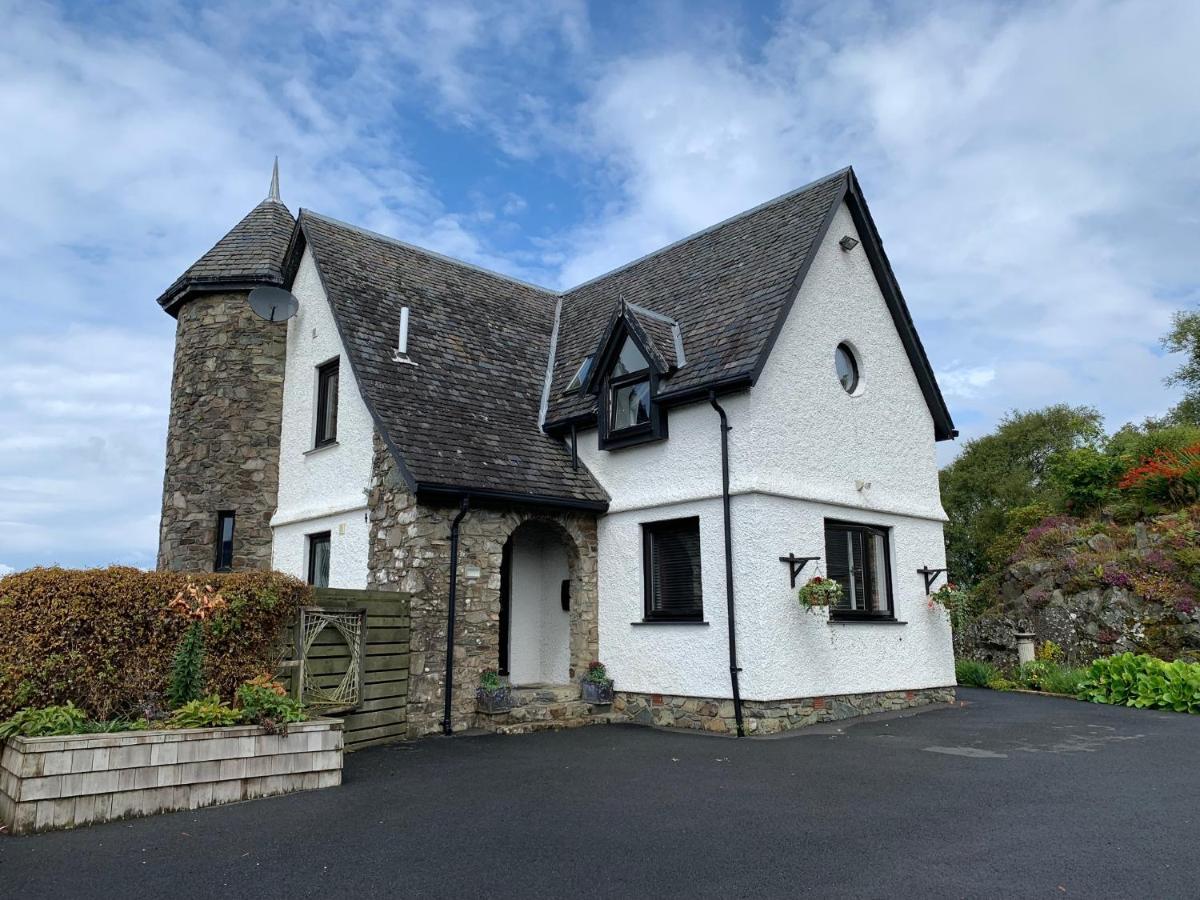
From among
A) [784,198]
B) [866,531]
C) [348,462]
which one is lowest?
[866,531]

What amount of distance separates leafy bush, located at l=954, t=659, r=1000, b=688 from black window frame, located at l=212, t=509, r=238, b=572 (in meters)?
12.9

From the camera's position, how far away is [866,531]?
12.7 m

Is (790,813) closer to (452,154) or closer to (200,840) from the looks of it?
(200,840)

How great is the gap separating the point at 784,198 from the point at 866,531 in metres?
5.86

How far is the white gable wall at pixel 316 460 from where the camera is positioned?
1236 cm

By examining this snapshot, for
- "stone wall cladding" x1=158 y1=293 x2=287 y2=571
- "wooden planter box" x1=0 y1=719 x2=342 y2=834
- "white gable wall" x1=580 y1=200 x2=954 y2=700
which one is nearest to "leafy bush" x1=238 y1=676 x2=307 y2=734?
"wooden planter box" x1=0 y1=719 x2=342 y2=834

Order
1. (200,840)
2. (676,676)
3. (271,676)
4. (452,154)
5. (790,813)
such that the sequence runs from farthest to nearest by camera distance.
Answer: (676,676), (452,154), (271,676), (790,813), (200,840)

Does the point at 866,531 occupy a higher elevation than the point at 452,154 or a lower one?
lower

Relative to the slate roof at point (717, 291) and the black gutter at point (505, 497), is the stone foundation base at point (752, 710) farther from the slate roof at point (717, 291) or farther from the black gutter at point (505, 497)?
the slate roof at point (717, 291)

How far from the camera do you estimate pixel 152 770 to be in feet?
21.6

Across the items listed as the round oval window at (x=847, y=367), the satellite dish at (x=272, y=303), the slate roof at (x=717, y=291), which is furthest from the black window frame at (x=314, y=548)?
the round oval window at (x=847, y=367)

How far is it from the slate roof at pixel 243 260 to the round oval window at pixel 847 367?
978cm

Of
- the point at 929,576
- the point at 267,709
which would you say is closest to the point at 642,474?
the point at 929,576

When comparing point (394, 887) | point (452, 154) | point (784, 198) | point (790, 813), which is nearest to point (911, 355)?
point (784, 198)
